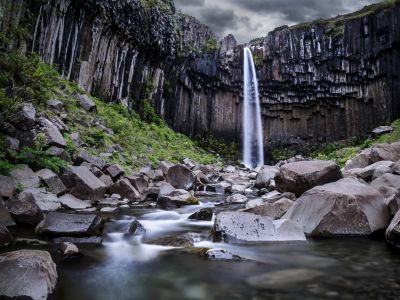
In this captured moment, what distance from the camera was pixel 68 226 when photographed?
3.92m

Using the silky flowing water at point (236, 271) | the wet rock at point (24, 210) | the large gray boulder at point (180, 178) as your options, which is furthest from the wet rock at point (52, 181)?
the large gray boulder at point (180, 178)

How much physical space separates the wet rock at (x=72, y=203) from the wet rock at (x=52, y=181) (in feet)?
0.76

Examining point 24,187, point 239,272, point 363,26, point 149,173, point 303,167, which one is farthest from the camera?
point 363,26

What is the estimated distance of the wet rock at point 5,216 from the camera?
4.13m

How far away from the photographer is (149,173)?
1038cm

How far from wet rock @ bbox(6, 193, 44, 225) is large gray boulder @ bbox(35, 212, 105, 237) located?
0.60m

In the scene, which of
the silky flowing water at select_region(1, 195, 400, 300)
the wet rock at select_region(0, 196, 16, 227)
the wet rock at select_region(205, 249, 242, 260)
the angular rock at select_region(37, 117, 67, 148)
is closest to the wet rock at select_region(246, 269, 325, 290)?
the silky flowing water at select_region(1, 195, 400, 300)

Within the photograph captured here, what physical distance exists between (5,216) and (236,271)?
13.6 feet

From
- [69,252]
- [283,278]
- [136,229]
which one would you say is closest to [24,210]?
[69,252]

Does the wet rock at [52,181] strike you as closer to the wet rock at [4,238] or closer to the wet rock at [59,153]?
the wet rock at [59,153]

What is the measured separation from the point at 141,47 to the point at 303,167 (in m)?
19.5

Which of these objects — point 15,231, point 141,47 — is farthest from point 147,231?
point 141,47

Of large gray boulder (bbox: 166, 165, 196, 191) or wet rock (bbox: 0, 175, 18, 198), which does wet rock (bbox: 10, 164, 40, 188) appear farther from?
large gray boulder (bbox: 166, 165, 196, 191)

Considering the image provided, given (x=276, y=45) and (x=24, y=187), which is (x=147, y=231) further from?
(x=276, y=45)
